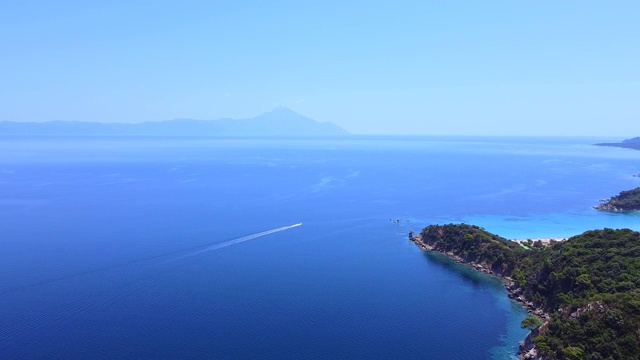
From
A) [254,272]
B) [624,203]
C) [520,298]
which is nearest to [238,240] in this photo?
[254,272]

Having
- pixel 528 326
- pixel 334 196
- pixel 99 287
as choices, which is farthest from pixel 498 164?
pixel 99 287

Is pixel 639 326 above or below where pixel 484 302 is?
above

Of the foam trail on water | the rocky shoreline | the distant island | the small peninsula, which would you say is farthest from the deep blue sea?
the small peninsula

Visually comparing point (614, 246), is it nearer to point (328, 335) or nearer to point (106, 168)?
point (328, 335)

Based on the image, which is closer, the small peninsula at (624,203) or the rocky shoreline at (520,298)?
the rocky shoreline at (520,298)

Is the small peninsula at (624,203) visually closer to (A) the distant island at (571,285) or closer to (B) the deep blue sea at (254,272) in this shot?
(B) the deep blue sea at (254,272)

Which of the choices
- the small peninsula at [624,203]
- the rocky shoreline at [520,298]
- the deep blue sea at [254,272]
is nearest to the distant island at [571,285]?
the rocky shoreline at [520,298]
